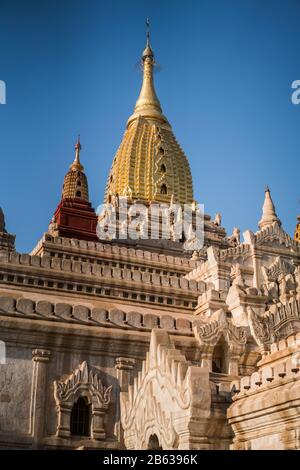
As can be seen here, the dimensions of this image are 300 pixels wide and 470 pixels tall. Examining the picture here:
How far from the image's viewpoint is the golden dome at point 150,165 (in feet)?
223

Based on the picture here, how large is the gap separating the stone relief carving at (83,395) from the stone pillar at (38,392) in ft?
1.64

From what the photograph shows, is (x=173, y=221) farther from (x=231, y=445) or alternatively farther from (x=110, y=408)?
(x=231, y=445)

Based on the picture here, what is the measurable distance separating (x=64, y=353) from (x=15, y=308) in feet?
8.13

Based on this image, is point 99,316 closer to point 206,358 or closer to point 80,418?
point 80,418

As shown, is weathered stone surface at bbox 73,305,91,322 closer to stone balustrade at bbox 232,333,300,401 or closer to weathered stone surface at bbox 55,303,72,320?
weathered stone surface at bbox 55,303,72,320

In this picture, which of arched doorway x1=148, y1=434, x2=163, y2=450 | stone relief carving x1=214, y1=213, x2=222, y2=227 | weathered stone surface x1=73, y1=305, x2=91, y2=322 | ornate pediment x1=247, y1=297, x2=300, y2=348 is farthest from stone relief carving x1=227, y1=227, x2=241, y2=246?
arched doorway x1=148, y1=434, x2=163, y2=450

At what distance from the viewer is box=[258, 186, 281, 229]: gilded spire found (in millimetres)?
49281

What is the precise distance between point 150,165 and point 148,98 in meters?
12.2

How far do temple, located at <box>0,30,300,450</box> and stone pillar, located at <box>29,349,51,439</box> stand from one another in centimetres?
4

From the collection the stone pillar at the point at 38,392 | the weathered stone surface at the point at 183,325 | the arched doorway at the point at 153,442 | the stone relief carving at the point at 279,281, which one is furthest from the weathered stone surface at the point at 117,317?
the stone relief carving at the point at 279,281

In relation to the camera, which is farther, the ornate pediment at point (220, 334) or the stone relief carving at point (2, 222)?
the stone relief carving at point (2, 222)

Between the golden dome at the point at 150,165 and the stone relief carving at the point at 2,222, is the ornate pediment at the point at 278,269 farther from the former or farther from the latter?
the golden dome at the point at 150,165
